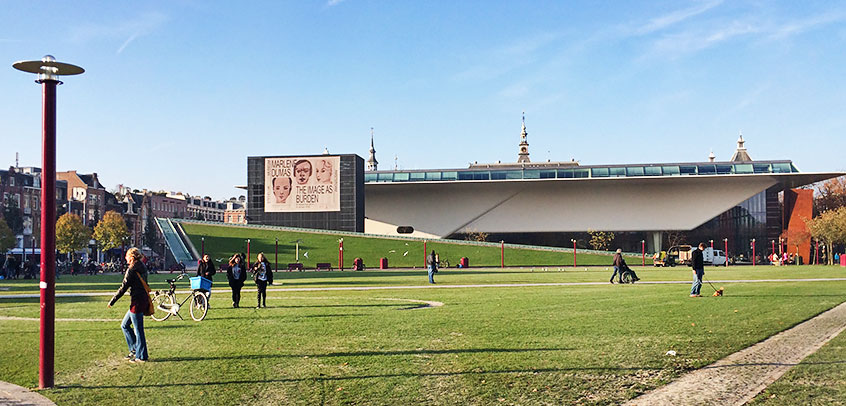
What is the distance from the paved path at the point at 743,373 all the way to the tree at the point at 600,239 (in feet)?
243

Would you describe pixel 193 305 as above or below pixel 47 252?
below

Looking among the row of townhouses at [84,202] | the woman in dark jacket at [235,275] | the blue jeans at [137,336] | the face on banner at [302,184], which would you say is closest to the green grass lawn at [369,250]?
the face on banner at [302,184]

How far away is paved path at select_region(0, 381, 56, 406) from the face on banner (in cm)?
7021

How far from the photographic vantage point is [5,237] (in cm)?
7356

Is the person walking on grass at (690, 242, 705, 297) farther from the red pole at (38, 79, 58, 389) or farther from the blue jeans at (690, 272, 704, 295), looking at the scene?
the red pole at (38, 79, 58, 389)

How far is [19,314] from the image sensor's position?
17.5m

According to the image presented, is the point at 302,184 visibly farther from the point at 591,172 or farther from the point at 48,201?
the point at 48,201

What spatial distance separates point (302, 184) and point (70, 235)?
25.2m

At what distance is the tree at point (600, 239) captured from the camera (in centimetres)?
8506

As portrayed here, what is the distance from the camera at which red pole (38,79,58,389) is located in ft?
27.2

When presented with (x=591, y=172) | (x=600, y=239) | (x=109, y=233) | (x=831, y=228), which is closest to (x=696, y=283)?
(x=831, y=228)

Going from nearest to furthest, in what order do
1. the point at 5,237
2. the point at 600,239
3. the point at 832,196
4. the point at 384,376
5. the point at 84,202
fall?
the point at 384,376 < the point at 5,237 < the point at 600,239 < the point at 832,196 < the point at 84,202

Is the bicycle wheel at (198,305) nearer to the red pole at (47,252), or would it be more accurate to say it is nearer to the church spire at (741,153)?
the red pole at (47,252)

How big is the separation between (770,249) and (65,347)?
85.2 meters
